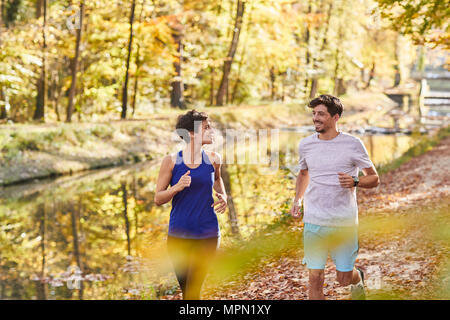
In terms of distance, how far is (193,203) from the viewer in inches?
219

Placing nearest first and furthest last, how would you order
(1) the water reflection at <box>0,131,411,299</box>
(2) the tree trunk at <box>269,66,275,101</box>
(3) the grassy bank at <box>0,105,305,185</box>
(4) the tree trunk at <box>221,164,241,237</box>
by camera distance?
(1) the water reflection at <box>0,131,411,299</box> → (4) the tree trunk at <box>221,164,241,237</box> → (3) the grassy bank at <box>0,105,305,185</box> → (2) the tree trunk at <box>269,66,275,101</box>

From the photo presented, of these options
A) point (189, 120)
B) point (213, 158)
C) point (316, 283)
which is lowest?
point (316, 283)

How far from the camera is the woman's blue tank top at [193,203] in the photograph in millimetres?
5543

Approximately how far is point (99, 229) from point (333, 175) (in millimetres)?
9410

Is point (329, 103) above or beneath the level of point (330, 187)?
above

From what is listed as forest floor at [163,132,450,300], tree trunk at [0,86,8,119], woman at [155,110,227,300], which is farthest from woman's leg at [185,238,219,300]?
tree trunk at [0,86,8,119]

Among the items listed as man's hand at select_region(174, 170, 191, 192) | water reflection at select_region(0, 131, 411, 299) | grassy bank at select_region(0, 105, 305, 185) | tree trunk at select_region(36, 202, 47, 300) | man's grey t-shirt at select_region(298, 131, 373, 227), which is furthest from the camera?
grassy bank at select_region(0, 105, 305, 185)

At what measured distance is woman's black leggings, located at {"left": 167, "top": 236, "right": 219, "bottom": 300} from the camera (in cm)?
562

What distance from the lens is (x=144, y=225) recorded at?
46.1 ft

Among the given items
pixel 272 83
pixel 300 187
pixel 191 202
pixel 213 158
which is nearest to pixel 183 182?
pixel 191 202

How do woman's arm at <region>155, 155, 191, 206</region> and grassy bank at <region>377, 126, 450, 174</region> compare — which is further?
grassy bank at <region>377, 126, 450, 174</region>

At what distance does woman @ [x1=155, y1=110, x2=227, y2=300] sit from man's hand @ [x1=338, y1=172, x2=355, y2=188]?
121 cm

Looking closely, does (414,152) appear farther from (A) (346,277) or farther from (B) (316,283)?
(B) (316,283)

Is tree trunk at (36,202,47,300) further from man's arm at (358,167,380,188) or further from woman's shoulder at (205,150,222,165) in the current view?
man's arm at (358,167,380,188)
